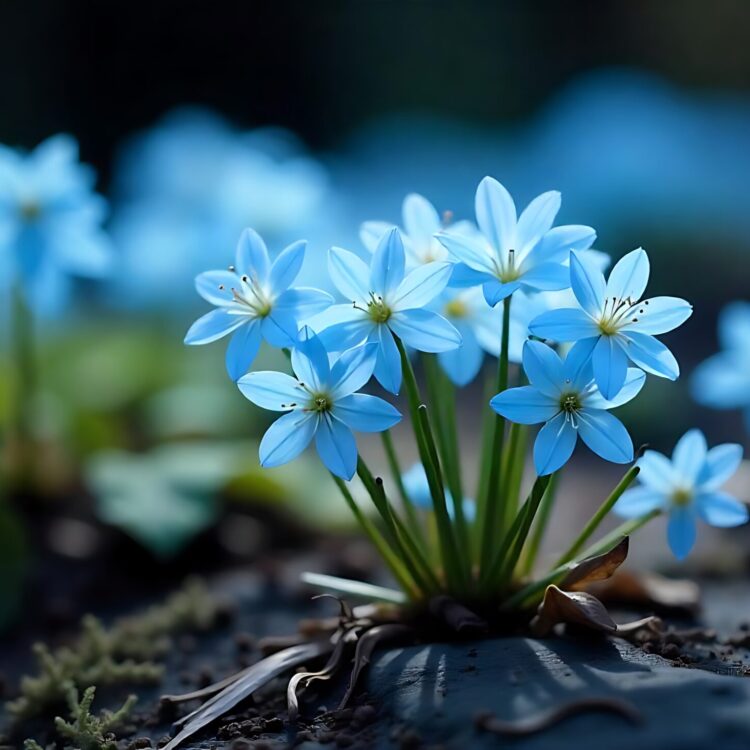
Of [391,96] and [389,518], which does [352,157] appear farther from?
[389,518]

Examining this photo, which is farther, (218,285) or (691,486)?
(691,486)

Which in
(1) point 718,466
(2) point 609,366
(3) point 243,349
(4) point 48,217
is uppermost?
(4) point 48,217

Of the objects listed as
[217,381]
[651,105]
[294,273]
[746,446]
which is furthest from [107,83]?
[294,273]

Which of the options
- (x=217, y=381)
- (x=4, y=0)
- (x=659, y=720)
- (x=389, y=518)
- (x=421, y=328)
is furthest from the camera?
(x=4, y=0)

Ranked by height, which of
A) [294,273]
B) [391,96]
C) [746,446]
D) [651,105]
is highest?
[391,96]

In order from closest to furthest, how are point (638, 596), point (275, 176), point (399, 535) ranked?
point (399, 535), point (638, 596), point (275, 176)

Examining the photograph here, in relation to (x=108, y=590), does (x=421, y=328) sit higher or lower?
higher

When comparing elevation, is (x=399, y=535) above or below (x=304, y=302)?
below

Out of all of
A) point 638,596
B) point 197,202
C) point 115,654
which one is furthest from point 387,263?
point 197,202

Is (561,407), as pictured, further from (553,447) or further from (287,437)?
(287,437)
